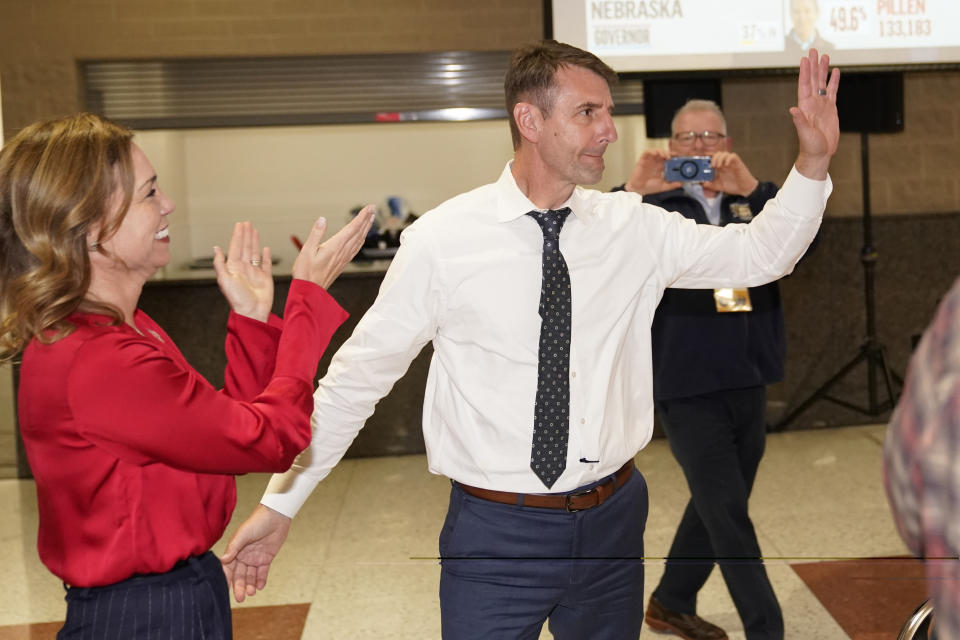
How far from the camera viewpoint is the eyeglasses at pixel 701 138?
2.88 meters

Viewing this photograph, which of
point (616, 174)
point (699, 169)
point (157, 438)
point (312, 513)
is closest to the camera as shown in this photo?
point (157, 438)

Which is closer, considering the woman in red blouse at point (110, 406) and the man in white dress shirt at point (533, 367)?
the woman in red blouse at point (110, 406)

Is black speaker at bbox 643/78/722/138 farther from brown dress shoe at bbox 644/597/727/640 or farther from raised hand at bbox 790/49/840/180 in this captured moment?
raised hand at bbox 790/49/840/180

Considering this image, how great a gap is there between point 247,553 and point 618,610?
58 cm

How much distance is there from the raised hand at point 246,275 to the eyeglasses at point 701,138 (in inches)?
68.3

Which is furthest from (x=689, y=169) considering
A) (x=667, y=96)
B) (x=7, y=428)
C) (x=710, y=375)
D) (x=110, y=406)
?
(x=7, y=428)

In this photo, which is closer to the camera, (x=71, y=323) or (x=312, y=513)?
(x=71, y=323)

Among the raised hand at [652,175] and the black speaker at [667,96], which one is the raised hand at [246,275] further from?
the black speaker at [667,96]

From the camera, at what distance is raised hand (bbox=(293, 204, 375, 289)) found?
4.77ft

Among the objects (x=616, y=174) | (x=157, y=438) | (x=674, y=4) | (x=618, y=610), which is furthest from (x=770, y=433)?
(x=157, y=438)

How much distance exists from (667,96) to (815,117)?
2997 millimetres

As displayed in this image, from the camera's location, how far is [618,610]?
1657 millimetres

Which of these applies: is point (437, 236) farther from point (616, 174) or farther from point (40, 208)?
point (616, 174)

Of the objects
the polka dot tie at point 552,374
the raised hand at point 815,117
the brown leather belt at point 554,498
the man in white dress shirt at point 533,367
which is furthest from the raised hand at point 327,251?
the raised hand at point 815,117
